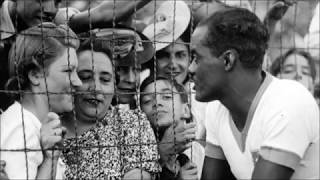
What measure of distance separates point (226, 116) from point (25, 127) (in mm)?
682

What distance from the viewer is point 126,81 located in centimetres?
282

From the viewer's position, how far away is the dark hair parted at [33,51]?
2.34 m

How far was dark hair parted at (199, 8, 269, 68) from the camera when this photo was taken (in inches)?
86.0

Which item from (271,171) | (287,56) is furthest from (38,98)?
(287,56)

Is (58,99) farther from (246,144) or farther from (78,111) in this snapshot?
(246,144)

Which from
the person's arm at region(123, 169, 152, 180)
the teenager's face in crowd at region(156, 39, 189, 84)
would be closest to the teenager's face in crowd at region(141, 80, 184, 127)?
the teenager's face in crowd at region(156, 39, 189, 84)

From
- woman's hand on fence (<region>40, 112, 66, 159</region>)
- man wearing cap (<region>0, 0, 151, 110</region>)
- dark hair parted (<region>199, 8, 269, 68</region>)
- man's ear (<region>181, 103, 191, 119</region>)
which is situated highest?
man wearing cap (<region>0, 0, 151, 110</region>)

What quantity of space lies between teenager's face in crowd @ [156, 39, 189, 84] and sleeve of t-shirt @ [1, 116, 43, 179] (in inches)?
35.3

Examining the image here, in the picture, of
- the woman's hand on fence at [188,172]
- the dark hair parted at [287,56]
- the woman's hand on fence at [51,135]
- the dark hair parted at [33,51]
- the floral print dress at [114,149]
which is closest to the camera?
the woman's hand on fence at [51,135]

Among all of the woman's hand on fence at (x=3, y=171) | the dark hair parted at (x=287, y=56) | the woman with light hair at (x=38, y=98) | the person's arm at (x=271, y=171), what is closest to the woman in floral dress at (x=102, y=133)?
the woman with light hair at (x=38, y=98)

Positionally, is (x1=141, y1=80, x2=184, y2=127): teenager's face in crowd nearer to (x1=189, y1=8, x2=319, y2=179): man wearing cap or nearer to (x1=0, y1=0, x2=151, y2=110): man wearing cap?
(x1=0, y1=0, x2=151, y2=110): man wearing cap

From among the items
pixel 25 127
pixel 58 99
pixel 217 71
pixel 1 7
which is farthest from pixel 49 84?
pixel 217 71

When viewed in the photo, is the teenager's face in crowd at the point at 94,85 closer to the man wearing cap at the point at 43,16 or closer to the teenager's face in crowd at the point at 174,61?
the man wearing cap at the point at 43,16

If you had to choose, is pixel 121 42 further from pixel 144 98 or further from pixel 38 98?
pixel 38 98
